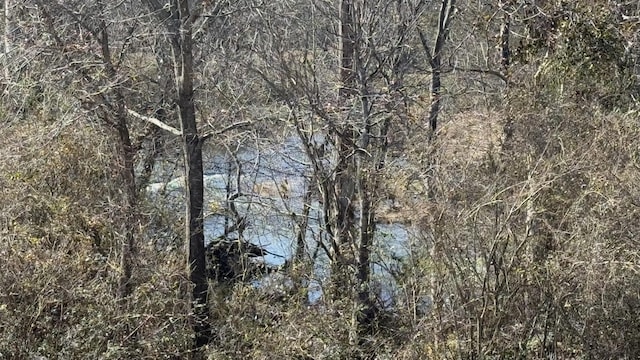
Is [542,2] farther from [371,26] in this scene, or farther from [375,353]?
[375,353]

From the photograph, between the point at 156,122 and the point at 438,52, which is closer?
the point at 156,122

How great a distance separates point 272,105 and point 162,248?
249 centimetres

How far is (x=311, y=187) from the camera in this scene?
10.4m

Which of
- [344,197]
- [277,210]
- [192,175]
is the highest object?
[192,175]

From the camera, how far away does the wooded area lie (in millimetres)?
7594

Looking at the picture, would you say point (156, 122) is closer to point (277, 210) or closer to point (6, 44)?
point (277, 210)

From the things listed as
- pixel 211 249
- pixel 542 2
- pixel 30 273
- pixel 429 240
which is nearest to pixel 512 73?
pixel 542 2

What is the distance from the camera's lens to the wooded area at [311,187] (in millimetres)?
7594

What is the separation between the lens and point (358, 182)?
9391 millimetres

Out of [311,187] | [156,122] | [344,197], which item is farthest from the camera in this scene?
[311,187]

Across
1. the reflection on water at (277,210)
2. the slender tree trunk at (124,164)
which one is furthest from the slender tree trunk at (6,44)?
the reflection on water at (277,210)

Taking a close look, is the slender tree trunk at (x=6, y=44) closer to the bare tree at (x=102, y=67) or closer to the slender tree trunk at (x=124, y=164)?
the bare tree at (x=102, y=67)

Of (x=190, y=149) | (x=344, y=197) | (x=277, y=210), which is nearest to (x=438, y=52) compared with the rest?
(x=277, y=210)

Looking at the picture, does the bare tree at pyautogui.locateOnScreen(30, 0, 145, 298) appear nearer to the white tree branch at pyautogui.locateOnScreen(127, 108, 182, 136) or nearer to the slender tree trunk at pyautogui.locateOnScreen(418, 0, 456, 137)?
the white tree branch at pyautogui.locateOnScreen(127, 108, 182, 136)
